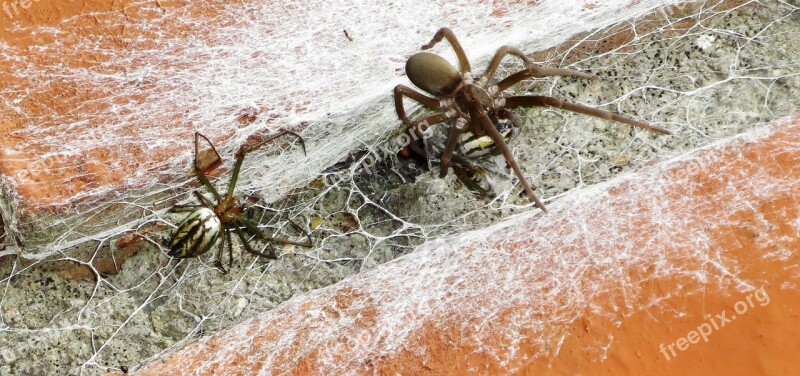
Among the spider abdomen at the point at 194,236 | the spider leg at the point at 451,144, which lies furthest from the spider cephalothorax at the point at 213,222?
the spider leg at the point at 451,144

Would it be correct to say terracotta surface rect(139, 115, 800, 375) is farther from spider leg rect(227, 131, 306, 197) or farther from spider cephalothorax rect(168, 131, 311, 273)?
spider leg rect(227, 131, 306, 197)

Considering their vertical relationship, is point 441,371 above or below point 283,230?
below

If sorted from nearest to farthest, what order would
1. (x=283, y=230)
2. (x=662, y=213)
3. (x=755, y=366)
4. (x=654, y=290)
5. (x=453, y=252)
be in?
(x=755, y=366) < (x=654, y=290) < (x=662, y=213) < (x=453, y=252) < (x=283, y=230)

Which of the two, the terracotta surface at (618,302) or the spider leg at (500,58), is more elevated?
the spider leg at (500,58)

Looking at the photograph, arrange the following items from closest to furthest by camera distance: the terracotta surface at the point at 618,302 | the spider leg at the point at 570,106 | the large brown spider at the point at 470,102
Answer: the terracotta surface at the point at 618,302 < the spider leg at the point at 570,106 < the large brown spider at the point at 470,102

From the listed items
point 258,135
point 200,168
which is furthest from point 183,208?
point 258,135

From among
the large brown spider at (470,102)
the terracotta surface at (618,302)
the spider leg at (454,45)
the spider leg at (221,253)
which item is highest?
the spider leg at (454,45)

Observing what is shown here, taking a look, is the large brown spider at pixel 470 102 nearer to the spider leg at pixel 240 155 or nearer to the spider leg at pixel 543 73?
the spider leg at pixel 543 73

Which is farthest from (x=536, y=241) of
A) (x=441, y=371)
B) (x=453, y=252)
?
(x=441, y=371)

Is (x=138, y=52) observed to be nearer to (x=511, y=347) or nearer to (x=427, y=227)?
(x=427, y=227)
